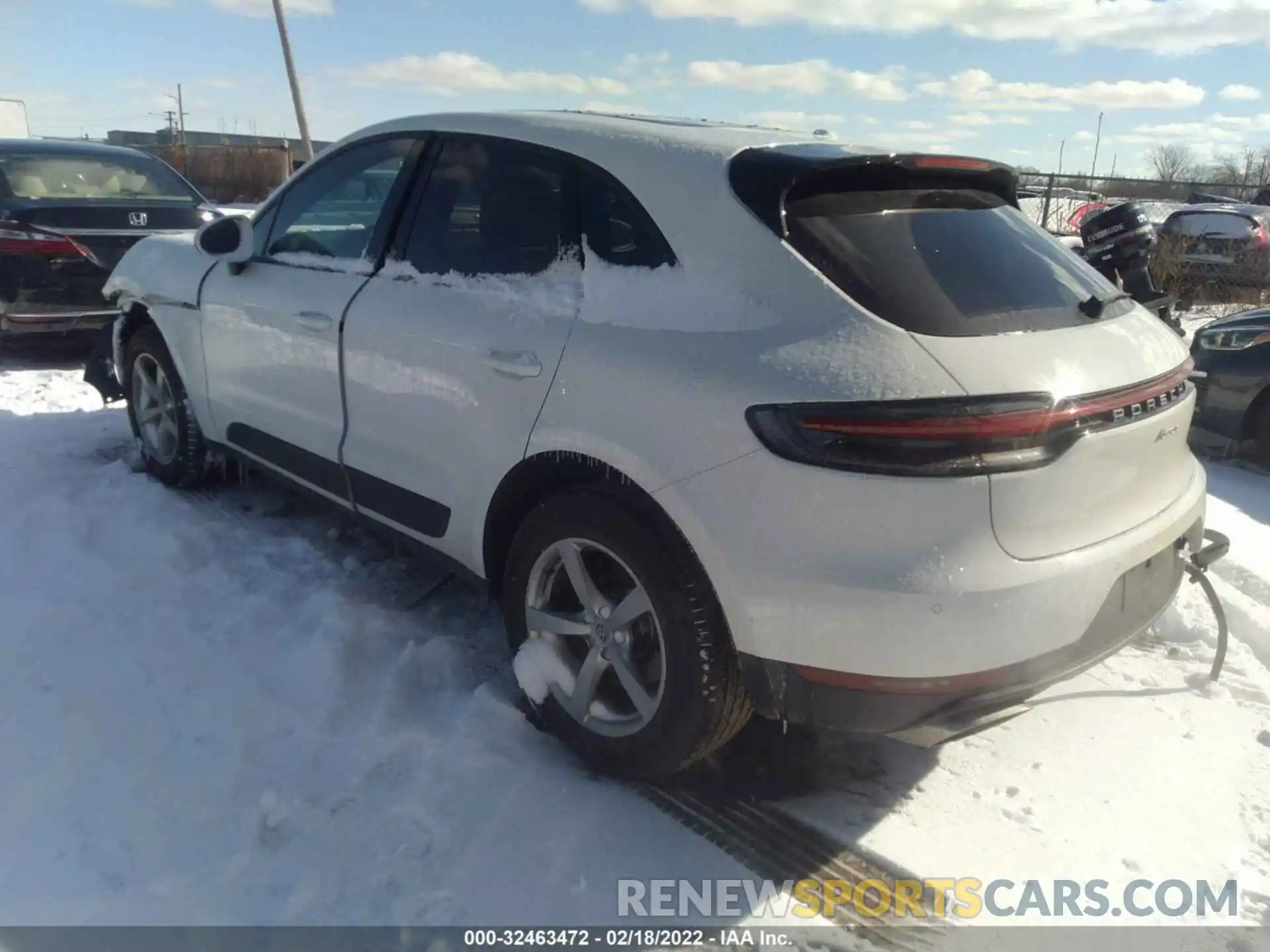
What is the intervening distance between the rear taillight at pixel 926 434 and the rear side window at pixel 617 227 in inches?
25.2

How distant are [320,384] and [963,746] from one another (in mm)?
2495

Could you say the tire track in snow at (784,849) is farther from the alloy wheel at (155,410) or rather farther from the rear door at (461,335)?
the alloy wheel at (155,410)

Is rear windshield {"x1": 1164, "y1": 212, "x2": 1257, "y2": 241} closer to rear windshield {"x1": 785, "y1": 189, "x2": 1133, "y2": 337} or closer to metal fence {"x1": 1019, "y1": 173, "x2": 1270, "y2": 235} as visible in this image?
metal fence {"x1": 1019, "y1": 173, "x2": 1270, "y2": 235}

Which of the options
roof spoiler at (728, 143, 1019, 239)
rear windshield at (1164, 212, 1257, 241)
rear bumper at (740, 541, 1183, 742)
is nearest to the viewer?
rear bumper at (740, 541, 1183, 742)

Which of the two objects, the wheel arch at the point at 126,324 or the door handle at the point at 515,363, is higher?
the door handle at the point at 515,363

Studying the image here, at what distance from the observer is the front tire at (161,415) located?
15.1 feet

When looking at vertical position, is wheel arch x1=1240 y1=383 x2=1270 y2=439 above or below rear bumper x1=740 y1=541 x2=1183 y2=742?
below

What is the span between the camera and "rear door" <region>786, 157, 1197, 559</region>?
7.15 ft

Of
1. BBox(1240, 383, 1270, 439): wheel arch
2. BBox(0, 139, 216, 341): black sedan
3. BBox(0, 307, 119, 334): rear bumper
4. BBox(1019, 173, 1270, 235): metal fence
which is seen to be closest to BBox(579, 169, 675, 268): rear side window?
BBox(1240, 383, 1270, 439): wheel arch

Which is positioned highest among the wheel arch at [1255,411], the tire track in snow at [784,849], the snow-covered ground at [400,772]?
the wheel arch at [1255,411]

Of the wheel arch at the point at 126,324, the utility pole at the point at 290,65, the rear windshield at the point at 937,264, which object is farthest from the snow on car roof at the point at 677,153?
the utility pole at the point at 290,65

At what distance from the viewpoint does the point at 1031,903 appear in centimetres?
239

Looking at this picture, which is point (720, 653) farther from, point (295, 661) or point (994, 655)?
point (295, 661)

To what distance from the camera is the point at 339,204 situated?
3748 mm
